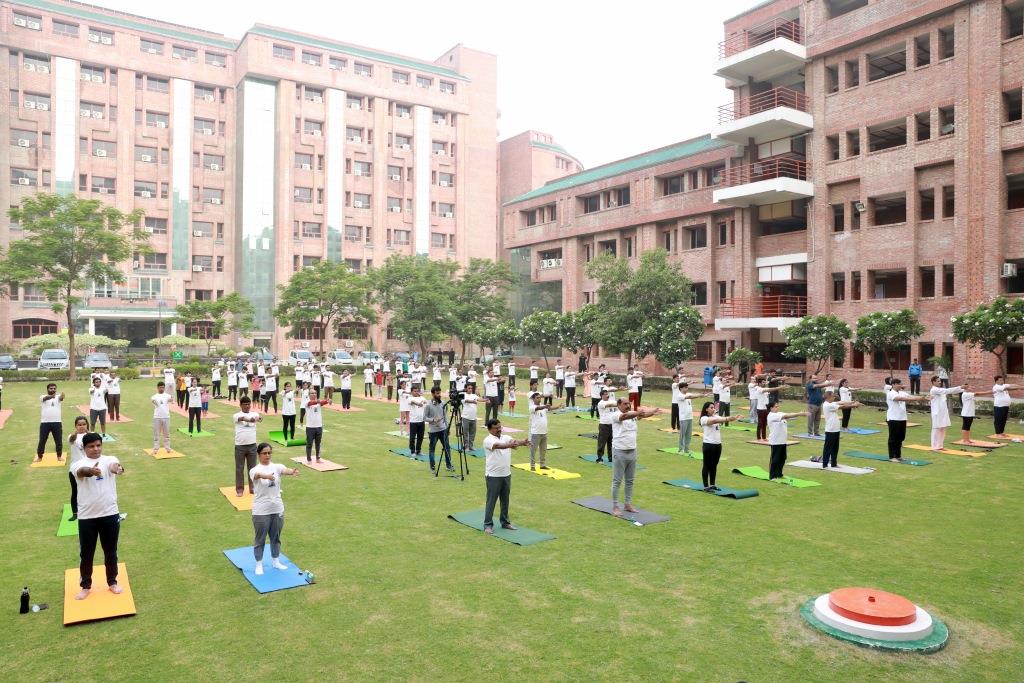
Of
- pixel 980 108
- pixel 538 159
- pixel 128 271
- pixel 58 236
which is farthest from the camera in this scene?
pixel 538 159

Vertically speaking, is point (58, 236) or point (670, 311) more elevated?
point (58, 236)

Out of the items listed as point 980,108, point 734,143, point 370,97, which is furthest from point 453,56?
point 980,108

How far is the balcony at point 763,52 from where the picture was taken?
1512 inches

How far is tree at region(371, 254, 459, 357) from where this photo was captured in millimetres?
56688

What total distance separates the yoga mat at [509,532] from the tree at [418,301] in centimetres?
4457

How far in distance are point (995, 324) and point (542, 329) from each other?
86.9ft

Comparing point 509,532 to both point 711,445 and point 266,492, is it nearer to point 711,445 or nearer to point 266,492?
point 266,492

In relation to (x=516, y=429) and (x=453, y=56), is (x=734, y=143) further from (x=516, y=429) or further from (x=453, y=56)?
(x=453, y=56)

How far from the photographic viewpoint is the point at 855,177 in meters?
36.5

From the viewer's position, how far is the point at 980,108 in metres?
31.4

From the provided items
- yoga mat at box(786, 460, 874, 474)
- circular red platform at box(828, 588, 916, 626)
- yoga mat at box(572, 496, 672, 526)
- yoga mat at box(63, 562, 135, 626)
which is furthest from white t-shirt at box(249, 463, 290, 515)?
yoga mat at box(786, 460, 874, 474)

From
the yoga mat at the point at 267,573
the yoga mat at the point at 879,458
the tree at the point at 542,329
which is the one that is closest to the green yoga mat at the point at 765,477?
the yoga mat at the point at 879,458

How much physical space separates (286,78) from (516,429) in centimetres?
6249

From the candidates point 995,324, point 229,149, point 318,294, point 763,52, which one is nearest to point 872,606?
point 995,324
